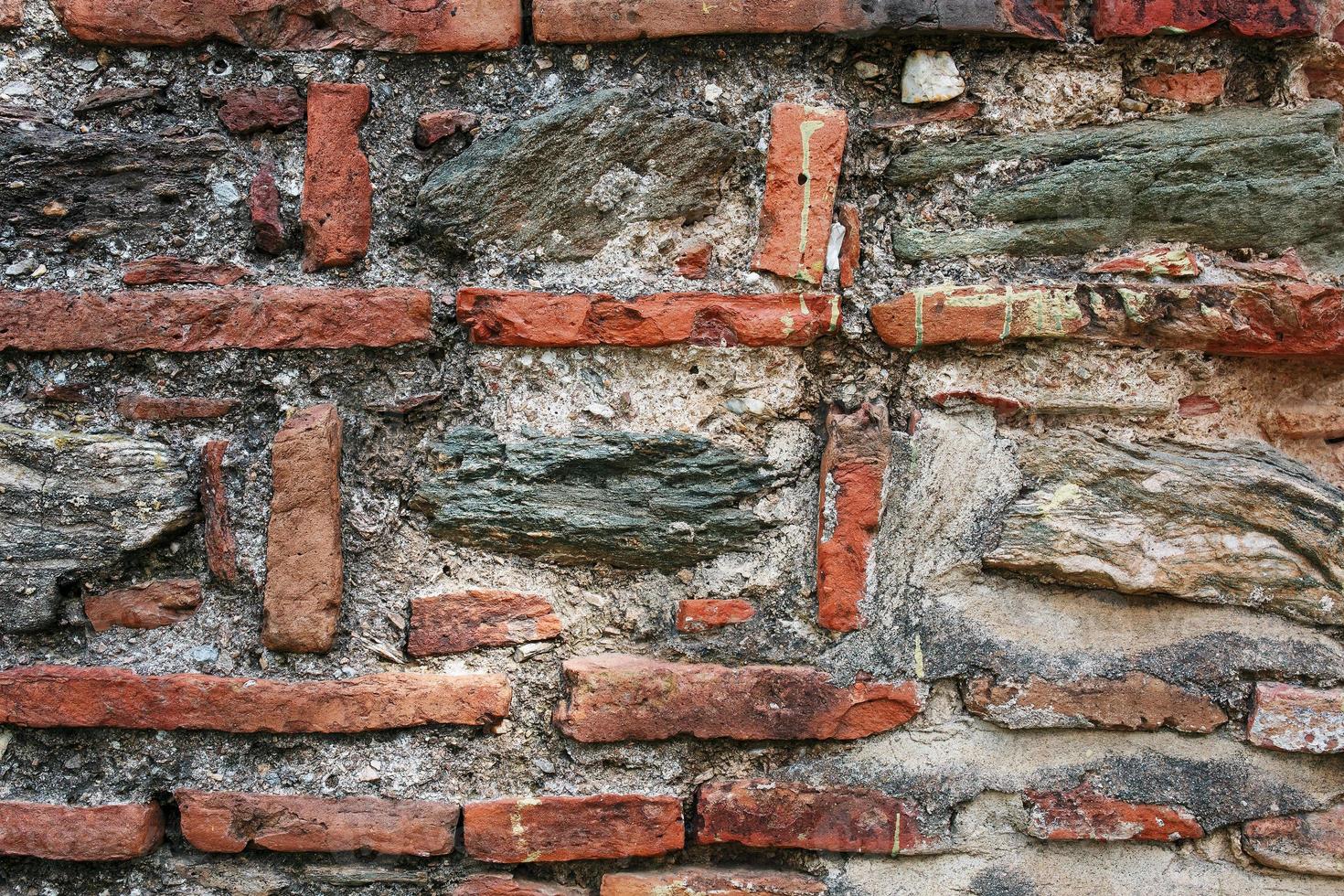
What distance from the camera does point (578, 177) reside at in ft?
3.98

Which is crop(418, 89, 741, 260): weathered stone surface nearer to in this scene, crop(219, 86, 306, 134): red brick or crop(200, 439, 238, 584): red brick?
crop(219, 86, 306, 134): red brick

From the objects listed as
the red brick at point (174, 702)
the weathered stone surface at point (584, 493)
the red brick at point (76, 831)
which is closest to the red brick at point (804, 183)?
the weathered stone surface at point (584, 493)

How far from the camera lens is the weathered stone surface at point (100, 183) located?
1.18m

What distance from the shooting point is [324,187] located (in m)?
1.19

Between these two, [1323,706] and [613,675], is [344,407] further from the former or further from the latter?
[1323,706]

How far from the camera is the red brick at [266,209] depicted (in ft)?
3.92

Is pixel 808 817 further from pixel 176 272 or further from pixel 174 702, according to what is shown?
pixel 176 272

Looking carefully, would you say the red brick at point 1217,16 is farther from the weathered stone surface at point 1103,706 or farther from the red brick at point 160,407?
the red brick at point 160,407

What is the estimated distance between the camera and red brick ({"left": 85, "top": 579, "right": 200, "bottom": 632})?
1.20 meters

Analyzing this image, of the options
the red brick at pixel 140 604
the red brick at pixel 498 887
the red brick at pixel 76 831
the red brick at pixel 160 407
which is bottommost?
the red brick at pixel 498 887

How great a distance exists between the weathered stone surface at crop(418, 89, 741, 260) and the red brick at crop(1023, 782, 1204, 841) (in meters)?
0.85

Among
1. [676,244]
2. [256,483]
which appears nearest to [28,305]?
[256,483]

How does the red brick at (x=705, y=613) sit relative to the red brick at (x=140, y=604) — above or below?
above

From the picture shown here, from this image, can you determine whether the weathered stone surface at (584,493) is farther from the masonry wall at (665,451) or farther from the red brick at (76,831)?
the red brick at (76,831)
